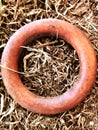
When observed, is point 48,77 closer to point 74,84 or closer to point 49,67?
point 49,67

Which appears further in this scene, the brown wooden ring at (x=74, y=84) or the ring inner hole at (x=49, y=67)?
the ring inner hole at (x=49, y=67)

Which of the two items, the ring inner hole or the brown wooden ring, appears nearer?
the brown wooden ring

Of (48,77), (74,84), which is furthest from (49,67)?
(74,84)

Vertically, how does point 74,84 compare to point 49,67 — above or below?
below
